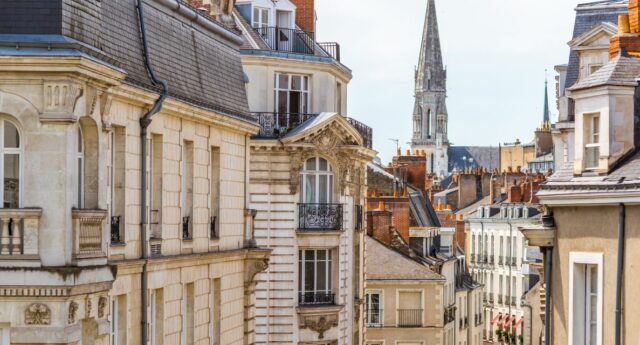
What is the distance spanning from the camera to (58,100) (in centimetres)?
2503

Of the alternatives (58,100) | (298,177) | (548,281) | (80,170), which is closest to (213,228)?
(548,281)

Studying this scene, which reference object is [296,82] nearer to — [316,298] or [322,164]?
[322,164]

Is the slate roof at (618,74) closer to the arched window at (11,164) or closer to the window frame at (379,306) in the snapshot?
the arched window at (11,164)

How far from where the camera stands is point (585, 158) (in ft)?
96.7

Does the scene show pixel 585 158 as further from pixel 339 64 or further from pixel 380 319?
pixel 380 319

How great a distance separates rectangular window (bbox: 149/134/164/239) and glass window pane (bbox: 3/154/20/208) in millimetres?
7755

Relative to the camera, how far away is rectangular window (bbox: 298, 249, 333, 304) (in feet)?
181

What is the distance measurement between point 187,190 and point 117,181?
18.6 feet

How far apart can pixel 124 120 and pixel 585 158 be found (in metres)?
7.88

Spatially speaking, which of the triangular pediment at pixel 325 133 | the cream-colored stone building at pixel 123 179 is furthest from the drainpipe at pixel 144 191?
the triangular pediment at pixel 325 133

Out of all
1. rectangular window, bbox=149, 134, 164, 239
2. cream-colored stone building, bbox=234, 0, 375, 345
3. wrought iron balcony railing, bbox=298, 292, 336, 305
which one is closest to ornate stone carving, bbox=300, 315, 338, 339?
cream-colored stone building, bbox=234, 0, 375, 345

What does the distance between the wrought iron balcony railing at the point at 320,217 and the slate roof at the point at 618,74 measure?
2551 centimetres

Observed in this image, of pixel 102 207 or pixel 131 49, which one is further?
pixel 131 49

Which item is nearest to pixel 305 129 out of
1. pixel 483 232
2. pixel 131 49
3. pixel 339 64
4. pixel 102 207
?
pixel 339 64
